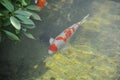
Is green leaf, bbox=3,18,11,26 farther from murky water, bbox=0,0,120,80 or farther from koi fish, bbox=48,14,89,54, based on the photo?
koi fish, bbox=48,14,89,54

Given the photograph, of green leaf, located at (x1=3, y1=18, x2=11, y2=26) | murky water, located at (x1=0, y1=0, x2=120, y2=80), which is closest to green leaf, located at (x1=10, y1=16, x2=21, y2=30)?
green leaf, located at (x1=3, y1=18, x2=11, y2=26)

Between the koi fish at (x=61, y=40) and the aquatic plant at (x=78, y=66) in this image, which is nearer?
the aquatic plant at (x=78, y=66)

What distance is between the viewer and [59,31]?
511cm

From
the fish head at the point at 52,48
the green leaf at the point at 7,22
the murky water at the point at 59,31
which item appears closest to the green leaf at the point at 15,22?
the green leaf at the point at 7,22

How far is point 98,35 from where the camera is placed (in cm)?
516

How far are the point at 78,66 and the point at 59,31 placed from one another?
87 centimetres

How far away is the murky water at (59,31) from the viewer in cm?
438

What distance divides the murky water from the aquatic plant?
0.34 ft

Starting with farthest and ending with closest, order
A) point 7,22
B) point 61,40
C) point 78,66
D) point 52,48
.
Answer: point 61,40
point 52,48
point 78,66
point 7,22

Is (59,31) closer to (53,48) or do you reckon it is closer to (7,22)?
(53,48)

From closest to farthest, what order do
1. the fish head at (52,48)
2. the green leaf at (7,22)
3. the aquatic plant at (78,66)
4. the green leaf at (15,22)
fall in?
1. the green leaf at (15,22)
2. the green leaf at (7,22)
3. the aquatic plant at (78,66)
4. the fish head at (52,48)

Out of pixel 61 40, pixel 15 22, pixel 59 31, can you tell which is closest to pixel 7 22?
pixel 15 22

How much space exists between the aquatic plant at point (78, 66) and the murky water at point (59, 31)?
10cm

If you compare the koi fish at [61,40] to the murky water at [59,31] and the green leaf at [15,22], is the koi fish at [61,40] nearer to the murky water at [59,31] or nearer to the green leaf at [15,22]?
the murky water at [59,31]
